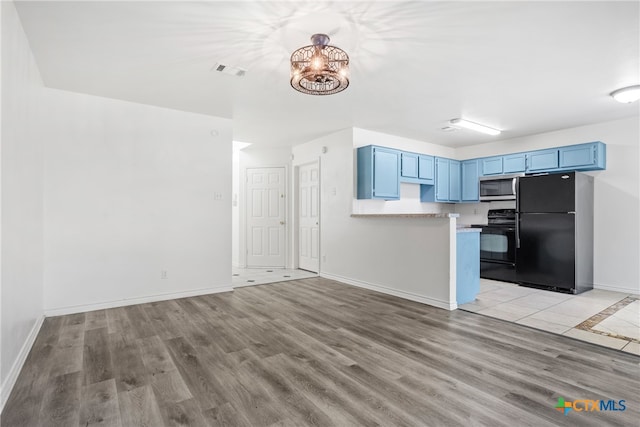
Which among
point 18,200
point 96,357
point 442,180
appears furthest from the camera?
point 442,180

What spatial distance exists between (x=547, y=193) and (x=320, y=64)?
4.27 metres

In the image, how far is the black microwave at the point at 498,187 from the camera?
17.8 ft

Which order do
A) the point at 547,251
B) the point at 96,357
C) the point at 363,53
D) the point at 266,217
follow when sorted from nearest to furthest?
the point at 96,357, the point at 363,53, the point at 547,251, the point at 266,217

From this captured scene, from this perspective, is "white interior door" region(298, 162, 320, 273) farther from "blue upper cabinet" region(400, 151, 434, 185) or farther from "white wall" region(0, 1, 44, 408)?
"white wall" region(0, 1, 44, 408)

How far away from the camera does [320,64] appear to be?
240 centimetres

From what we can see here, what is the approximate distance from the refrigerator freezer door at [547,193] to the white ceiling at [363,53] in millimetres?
910

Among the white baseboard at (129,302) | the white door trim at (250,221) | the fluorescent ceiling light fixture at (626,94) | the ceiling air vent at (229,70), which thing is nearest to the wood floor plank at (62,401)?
the white baseboard at (129,302)

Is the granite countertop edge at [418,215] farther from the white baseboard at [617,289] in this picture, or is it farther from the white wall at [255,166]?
the white baseboard at [617,289]

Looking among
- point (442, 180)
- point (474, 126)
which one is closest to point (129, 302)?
point (474, 126)

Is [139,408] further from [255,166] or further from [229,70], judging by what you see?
[255,166]

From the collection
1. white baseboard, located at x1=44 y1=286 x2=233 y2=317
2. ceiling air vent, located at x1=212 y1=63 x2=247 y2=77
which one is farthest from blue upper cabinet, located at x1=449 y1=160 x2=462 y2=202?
ceiling air vent, located at x1=212 y1=63 x2=247 y2=77

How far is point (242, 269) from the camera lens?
21.4 ft

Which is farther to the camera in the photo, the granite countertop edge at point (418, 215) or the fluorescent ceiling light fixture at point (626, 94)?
the granite countertop edge at point (418, 215)

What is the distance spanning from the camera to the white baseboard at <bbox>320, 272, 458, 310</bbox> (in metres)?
3.77
